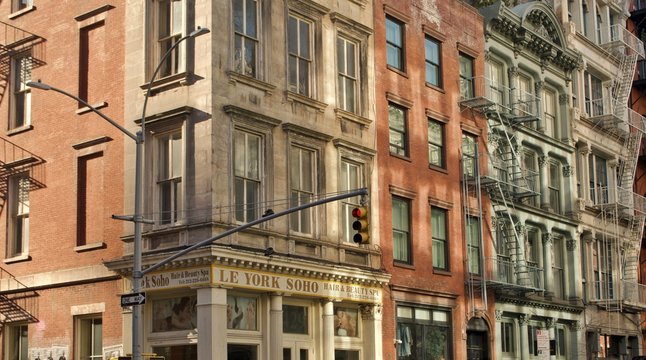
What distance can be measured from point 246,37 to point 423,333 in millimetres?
12889

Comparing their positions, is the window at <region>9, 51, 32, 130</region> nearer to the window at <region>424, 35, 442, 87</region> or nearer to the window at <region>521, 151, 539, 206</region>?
the window at <region>424, 35, 442, 87</region>

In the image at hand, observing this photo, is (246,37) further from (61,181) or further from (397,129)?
(397,129)

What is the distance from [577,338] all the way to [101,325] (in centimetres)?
2384

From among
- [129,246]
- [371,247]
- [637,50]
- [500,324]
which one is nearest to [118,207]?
[129,246]

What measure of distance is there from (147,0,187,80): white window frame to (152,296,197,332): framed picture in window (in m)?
6.45

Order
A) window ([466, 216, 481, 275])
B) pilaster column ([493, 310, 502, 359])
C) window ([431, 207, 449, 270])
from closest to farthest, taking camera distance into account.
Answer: window ([431, 207, 449, 270]), window ([466, 216, 481, 275]), pilaster column ([493, 310, 502, 359])

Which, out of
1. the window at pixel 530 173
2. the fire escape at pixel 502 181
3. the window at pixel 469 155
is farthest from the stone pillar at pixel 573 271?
the window at pixel 469 155

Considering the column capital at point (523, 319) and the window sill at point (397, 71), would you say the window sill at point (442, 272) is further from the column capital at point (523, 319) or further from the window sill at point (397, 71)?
the window sill at point (397, 71)

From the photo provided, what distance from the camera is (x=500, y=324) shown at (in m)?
41.2

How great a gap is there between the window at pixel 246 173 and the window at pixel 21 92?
8.93 metres

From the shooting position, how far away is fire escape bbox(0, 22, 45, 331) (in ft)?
110

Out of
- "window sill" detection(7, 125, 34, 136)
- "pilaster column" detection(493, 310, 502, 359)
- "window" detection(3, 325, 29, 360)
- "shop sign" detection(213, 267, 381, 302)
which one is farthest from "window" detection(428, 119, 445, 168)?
"window" detection(3, 325, 29, 360)

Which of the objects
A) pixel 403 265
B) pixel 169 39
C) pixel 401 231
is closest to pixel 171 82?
pixel 169 39

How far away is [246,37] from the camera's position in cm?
3077
